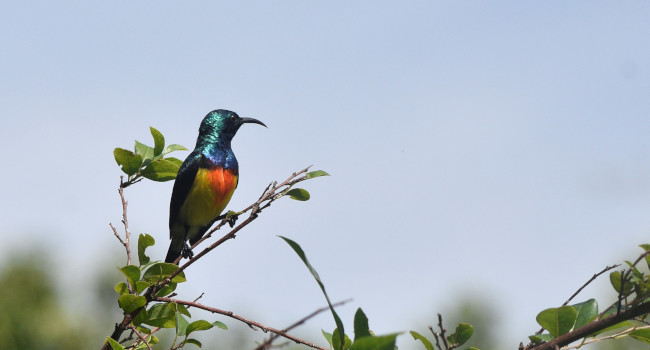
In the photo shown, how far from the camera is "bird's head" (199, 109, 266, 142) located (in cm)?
557

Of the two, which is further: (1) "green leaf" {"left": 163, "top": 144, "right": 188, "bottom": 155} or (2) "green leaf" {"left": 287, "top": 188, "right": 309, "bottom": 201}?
(1) "green leaf" {"left": 163, "top": 144, "right": 188, "bottom": 155}

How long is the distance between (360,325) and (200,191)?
3.68 meters

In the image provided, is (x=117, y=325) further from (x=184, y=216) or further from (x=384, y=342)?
(x=184, y=216)

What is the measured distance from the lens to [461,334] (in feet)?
5.70

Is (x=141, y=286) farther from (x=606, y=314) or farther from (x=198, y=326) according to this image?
(x=606, y=314)

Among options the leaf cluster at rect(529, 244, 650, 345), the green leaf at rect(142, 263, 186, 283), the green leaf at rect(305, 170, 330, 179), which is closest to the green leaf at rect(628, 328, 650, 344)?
the leaf cluster at rect(529, 244, 650, 345)

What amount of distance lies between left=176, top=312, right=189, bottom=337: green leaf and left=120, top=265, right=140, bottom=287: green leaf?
0.57ft

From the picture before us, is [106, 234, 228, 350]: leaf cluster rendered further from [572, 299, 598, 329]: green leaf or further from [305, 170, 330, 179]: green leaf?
[572, 299, 598, 329]: green leaf

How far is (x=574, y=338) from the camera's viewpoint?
1383 millimetres

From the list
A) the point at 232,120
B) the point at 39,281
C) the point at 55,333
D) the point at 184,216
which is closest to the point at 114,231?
the point at 184,216

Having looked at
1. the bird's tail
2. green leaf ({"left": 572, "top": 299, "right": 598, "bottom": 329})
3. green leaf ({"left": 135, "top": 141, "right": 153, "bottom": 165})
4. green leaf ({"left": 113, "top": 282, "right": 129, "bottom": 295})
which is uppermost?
green leaf ({"left": 135, "top": 141, "right": 153, "bottom": 165})

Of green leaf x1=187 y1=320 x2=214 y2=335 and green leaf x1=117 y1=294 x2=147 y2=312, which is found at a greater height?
green leaf x1=117 y1=294 x2=147 y2=312

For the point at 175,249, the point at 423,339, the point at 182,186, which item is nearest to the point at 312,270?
the point at 423,339

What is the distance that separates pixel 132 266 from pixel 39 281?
25.5 metres
